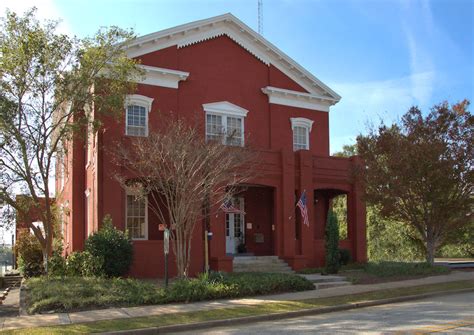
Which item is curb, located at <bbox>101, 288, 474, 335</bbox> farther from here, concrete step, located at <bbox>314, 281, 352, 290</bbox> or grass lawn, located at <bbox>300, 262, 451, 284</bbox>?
grass lawn, located at <bbox>300, 262, 451, 284</bbox>

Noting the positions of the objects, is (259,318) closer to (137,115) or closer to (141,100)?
(137,115)

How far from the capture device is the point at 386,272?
67.6 ft

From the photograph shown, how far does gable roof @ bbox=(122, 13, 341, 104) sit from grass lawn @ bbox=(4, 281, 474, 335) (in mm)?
13110

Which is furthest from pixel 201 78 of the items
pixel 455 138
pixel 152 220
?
pixel 455 138

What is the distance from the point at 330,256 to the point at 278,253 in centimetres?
305

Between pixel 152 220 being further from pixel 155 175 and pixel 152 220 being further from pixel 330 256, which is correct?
pixel 330 256

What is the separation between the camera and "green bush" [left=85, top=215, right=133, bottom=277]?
60.5 ft

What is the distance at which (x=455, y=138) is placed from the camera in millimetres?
→ 21156

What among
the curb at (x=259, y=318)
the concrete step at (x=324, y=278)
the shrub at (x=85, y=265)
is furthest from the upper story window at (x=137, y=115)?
the curb at (x=259, y=318)

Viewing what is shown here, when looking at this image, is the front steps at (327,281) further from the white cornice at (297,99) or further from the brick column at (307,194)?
the white cornice at (297,99)

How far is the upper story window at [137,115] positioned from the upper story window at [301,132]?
7648mm

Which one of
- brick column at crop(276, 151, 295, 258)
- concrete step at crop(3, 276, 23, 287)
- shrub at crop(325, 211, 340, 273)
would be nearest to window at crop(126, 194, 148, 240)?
brick column at crop(276, 151, 295, 258)

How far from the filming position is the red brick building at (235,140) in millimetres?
21109

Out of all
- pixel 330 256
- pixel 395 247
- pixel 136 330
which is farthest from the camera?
pixel 395 247
